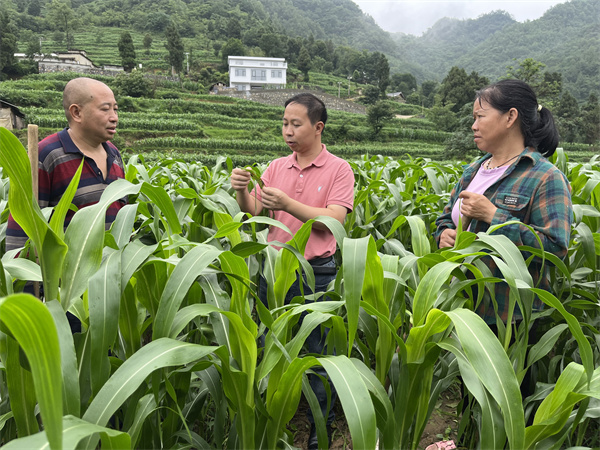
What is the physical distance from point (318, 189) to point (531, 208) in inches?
34.6

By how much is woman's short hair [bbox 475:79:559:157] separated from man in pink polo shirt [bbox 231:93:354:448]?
2.13ft

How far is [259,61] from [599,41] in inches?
1862

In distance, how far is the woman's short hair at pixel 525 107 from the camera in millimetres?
1582

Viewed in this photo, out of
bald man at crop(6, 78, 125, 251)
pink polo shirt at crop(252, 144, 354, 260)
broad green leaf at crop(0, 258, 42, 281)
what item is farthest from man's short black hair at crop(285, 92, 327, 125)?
broad green leaf at crop(0, 258, 42, 281)

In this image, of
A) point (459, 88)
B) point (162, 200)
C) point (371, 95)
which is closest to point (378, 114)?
point (371, 95)

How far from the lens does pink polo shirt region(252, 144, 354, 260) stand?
188 cm

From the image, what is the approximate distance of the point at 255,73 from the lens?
175ft

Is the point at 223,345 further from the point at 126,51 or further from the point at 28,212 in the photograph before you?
the point at 126,51

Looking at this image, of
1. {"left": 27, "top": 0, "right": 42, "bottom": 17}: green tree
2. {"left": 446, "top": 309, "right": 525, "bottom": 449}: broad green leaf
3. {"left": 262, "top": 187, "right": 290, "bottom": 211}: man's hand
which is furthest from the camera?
{"left": 27, "top": 0, "right": 42, "bottom": 17}: green tree

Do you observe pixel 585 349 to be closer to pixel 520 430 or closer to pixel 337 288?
pixel 520 430

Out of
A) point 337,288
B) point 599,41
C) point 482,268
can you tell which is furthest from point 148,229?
point 599,41

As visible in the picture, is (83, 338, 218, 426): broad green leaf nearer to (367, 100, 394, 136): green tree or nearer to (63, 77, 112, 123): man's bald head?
(63, 77, 112, 123): man's bald head

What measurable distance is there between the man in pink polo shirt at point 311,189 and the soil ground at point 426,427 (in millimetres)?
226

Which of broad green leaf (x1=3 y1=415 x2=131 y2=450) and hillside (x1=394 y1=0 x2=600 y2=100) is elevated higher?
hillside (x1=394 y1=0 x2=600 y2=100)
